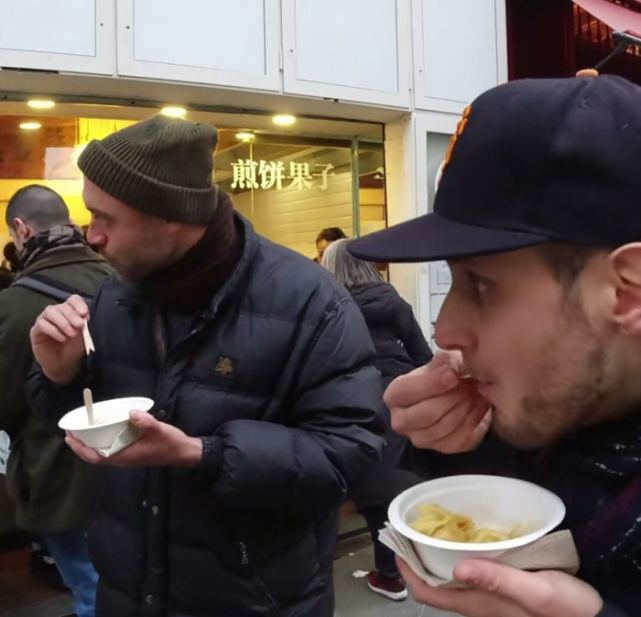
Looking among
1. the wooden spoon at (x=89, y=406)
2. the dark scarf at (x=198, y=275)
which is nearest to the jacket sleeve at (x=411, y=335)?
the dark scarf at (x=198, y=275)

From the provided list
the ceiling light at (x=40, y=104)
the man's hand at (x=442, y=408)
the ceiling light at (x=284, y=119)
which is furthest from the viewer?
the ceiling light at (x=284, y=119)

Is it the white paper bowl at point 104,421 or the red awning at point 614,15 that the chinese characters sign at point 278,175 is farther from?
the white paper bowl at point 104,421

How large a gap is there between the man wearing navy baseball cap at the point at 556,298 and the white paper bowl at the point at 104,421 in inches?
35.6

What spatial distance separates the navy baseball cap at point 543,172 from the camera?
934mm

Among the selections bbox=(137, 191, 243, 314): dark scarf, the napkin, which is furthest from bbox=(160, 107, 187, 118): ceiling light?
the napkin

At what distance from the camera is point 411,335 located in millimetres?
4613

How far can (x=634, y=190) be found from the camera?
→ 0.93m

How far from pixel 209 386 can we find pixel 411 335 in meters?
2.80

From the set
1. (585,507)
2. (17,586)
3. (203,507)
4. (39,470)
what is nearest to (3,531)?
(17,586)

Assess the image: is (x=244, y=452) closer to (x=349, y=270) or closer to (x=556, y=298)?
(x=556, y=298)

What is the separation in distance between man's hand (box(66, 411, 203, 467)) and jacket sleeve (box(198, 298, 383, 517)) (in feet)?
0.25

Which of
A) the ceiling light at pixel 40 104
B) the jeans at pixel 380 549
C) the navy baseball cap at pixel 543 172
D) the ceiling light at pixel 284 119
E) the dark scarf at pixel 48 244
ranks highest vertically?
the ceiling light at pixel 284 119

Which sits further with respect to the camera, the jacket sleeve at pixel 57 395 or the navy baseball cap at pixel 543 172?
the jacket sleeve at pixel 57 395

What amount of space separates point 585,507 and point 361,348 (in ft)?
3.61
